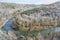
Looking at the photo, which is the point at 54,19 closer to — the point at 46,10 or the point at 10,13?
the point at 46,10

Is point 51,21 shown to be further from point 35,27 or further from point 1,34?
point 1,34

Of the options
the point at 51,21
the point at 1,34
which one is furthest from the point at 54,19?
the point at 1,34

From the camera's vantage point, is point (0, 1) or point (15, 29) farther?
point (0, 1)

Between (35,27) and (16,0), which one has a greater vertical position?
(16,0)

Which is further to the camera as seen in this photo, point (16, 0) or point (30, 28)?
point (16, 0)

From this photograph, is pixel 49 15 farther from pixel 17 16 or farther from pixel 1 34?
pixel 1 34

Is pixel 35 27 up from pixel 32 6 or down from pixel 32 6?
down

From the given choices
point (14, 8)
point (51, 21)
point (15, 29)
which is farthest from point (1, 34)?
point (51, 21)
